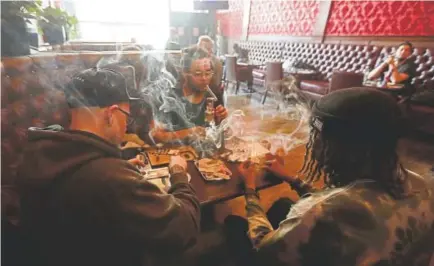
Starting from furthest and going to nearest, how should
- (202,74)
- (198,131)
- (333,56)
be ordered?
(333,56), (202,74), (198,131)

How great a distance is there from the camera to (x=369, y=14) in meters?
5.20

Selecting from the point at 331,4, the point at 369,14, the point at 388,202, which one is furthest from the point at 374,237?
the point at 331,4

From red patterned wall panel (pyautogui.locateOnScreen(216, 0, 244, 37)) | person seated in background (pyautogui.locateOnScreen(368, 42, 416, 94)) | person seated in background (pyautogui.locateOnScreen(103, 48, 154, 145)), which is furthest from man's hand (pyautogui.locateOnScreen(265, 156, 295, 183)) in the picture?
red patterned wall panel (pyautogui.locateOnScreen(216, 0, 244, 37))

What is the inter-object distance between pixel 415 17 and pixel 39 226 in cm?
580

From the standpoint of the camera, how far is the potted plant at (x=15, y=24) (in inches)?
69.1

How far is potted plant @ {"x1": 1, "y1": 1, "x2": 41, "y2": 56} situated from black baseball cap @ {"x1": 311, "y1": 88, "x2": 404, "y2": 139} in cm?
200

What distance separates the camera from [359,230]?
0.83 metres

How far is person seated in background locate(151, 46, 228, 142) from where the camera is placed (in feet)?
7.16

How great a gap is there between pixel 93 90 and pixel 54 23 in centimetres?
291

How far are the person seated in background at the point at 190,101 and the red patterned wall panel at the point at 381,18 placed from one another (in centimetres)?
421

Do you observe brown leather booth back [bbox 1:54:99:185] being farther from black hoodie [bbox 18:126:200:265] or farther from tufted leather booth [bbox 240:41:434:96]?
tufted leather booth [bbox 240:41:434:96]

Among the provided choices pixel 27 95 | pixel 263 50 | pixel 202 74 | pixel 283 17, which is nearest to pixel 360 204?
pixel 202 74

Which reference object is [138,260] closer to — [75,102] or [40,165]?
[40,165]

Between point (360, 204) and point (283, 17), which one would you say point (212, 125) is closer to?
point (360, 204)
